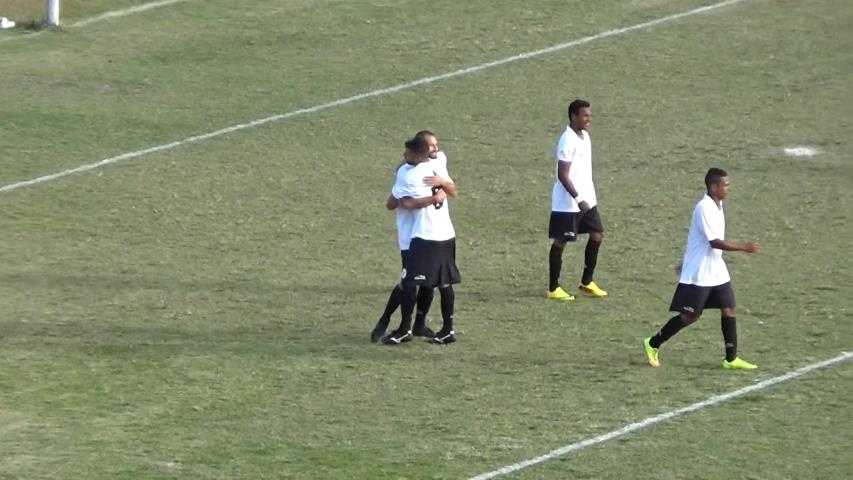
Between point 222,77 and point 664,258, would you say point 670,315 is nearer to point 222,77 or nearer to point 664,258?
point 664,258

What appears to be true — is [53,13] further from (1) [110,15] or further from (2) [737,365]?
(2) [737,365]

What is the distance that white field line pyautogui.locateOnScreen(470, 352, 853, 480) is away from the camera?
11.4 m

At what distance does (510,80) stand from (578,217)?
739cm

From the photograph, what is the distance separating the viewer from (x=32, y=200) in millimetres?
18438

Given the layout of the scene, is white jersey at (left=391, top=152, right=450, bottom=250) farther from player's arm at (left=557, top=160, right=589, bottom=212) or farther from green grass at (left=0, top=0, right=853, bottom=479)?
player's arm at (left=557, top=160, right=589, bottom=212)

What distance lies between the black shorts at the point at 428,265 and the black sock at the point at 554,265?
167cm

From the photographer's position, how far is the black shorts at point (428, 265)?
1378cm

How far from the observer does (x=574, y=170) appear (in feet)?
50.0

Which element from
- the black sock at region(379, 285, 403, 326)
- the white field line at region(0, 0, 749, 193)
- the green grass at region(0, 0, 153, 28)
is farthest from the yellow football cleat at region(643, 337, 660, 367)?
the green grass at region(0, 0, 153, 28)

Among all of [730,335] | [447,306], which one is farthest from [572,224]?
[730,335]

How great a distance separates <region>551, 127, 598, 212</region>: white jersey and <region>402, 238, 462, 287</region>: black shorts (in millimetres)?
1809

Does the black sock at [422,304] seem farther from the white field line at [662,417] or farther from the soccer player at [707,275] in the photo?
the white field line at [662,417]

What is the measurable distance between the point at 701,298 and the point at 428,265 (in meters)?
2.20

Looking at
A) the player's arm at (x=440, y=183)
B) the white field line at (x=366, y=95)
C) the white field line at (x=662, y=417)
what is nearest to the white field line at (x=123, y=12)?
the white field line at (x=366, y=95)
